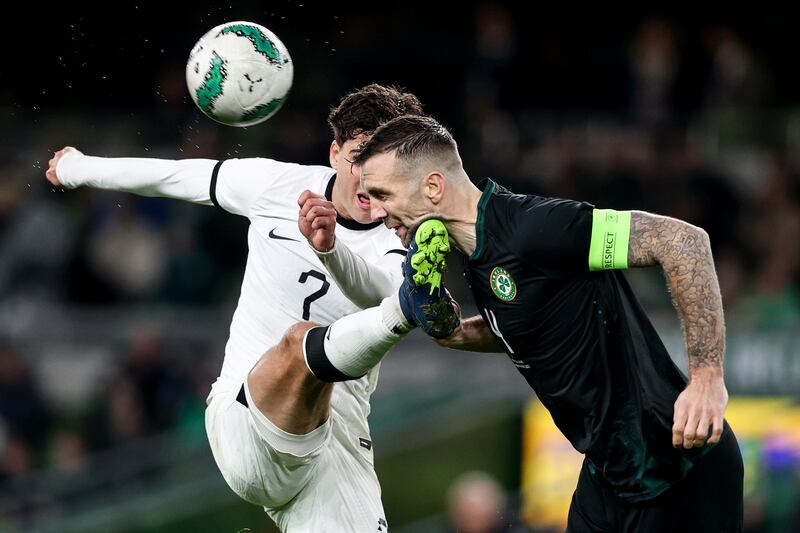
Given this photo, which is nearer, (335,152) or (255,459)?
(255,459)

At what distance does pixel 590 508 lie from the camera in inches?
202

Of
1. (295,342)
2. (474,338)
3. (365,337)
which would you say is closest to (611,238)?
(474,338)

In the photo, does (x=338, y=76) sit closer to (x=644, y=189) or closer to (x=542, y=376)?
(x=644, y=189)

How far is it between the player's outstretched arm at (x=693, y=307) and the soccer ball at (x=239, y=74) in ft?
6.68

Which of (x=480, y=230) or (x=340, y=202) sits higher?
(x=480, y=230)

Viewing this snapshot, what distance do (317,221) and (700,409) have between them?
157 cm

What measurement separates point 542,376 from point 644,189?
731cm

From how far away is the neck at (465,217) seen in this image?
4836 millimetres

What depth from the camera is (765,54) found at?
13625 mm

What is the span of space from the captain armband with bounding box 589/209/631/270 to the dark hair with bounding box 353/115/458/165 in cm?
65

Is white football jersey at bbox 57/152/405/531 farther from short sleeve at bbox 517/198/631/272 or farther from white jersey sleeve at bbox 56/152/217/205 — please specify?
short sleeve at bbox 517/198/631/272

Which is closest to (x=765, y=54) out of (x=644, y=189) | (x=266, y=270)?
(x=644, y=189)

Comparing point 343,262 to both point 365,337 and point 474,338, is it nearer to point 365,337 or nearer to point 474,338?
point 365,337

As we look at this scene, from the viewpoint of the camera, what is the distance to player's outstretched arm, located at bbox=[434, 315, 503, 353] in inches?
211
